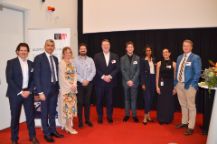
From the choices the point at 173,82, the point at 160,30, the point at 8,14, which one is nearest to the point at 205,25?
the point at 160,30

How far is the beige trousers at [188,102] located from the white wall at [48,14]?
3.16 m

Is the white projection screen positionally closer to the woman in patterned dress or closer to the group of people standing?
the group of people standing

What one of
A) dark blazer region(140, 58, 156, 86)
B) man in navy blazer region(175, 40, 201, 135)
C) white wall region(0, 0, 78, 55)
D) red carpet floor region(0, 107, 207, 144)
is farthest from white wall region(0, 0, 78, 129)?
man in navy blazer region(175, 40, 201, 135)

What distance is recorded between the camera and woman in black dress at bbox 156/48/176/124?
488 cm

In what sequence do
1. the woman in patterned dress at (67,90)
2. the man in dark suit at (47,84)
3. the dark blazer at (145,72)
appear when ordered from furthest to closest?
the dark blazer at (145,72) → the woman in patterned dress at (67,90) → the man in dark suit at (47,84)

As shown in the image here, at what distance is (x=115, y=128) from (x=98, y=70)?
114cm

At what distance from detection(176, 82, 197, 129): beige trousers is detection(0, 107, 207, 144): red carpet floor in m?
0.22

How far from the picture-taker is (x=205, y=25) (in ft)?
17.9

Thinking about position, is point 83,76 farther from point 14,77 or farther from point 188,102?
point 188,102

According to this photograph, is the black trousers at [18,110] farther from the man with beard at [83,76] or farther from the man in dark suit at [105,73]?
the man in dark suit at [105,73]

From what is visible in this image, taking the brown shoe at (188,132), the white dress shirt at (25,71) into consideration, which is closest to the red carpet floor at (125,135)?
the brown shoe at (188,132)

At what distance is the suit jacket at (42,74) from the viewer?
3713 millimetres

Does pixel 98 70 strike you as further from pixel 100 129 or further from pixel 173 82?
pixel 173 82

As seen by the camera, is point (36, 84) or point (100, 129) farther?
A: point (100, 129)
